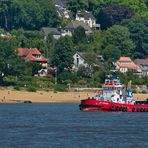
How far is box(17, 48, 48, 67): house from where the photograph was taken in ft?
617

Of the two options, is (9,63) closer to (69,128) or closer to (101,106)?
(101,106)

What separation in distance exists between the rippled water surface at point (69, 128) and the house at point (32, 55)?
46269mm

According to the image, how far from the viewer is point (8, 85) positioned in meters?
164

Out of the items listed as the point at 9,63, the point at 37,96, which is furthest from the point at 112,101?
the point at 9,63

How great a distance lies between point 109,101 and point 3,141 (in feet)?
156

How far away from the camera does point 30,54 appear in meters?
190

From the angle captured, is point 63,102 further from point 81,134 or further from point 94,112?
point 81,134

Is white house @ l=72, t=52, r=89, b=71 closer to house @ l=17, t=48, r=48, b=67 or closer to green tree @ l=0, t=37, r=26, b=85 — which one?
house @ l=17, t=48, r=48, b=67

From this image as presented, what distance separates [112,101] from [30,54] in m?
53.2

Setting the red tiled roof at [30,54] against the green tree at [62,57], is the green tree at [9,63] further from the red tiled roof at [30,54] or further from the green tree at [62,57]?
the red tiled roof at [30,54]

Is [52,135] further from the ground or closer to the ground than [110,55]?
closer to the ground

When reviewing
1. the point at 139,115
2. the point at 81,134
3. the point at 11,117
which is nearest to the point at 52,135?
the point at 81,134

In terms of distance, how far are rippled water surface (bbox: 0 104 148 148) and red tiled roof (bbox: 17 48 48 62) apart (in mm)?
46352

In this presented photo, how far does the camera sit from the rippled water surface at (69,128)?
9025 cm
